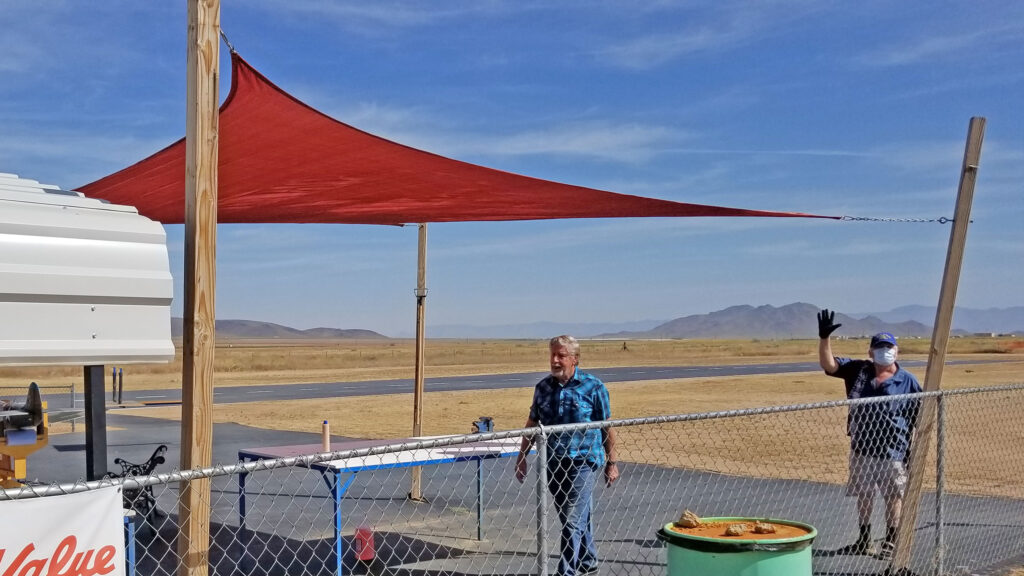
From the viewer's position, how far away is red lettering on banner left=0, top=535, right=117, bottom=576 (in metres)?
3.08

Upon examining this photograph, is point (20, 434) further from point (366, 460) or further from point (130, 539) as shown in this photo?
point (366, 460)

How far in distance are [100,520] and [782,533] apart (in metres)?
3.07

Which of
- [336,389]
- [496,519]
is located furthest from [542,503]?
[336,389]

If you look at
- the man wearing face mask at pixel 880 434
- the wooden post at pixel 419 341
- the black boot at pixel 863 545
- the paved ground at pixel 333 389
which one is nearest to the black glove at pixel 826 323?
the man wearing face mask at pixel 880 434

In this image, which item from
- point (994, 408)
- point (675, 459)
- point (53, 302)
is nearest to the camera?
point (53, 302)

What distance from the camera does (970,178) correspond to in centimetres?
722

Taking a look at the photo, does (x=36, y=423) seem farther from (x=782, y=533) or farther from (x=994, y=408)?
(x=994, y=408)

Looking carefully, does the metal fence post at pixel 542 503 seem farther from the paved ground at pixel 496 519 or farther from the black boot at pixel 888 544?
the black boot at pixel 888 544

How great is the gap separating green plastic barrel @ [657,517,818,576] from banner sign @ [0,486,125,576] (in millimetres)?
2461

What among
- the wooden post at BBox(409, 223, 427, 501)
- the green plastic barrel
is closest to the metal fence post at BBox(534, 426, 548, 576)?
the green plastic barrel

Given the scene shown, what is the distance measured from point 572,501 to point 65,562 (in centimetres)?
373

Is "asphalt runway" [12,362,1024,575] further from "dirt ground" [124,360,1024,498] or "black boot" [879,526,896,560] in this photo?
"dirt ground" [124,360,1024,498]

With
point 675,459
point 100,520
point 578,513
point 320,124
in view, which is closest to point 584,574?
point 578,513

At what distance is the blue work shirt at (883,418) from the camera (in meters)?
7.42
